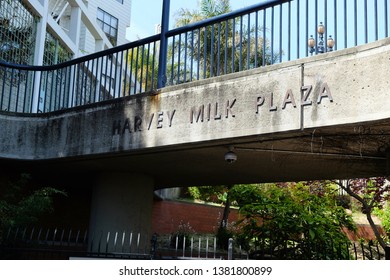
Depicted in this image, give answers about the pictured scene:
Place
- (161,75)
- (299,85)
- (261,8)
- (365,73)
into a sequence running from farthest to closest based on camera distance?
(161,75) < (261,8) < (299,85) < (365,73)

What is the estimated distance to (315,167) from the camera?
905cm

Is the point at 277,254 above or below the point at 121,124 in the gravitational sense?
below

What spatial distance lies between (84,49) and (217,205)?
36.1ft

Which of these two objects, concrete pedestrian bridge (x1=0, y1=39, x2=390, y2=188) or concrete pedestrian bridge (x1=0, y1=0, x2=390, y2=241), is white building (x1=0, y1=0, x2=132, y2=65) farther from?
concrete pedestrian bridge (x1=0, y1=39, x2=390, y2=188)

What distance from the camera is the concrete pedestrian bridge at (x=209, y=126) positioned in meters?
6.28

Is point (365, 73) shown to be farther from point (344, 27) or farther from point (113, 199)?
point (113, 199)

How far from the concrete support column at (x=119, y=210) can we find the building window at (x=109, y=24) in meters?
22.7

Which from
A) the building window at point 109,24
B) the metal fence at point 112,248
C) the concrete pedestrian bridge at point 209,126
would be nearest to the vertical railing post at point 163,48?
the concrete pedestrian bridge at point 209,126

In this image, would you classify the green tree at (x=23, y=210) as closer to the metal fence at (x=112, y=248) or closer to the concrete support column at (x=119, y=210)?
the metal fence at (x=112, y=248)

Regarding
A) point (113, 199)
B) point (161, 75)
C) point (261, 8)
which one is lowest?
point (113, 199)

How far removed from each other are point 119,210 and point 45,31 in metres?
10.6

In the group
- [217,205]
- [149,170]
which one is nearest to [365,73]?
[149,170]

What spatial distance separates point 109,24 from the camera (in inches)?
1272

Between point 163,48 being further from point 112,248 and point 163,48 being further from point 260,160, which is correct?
point 112,248
